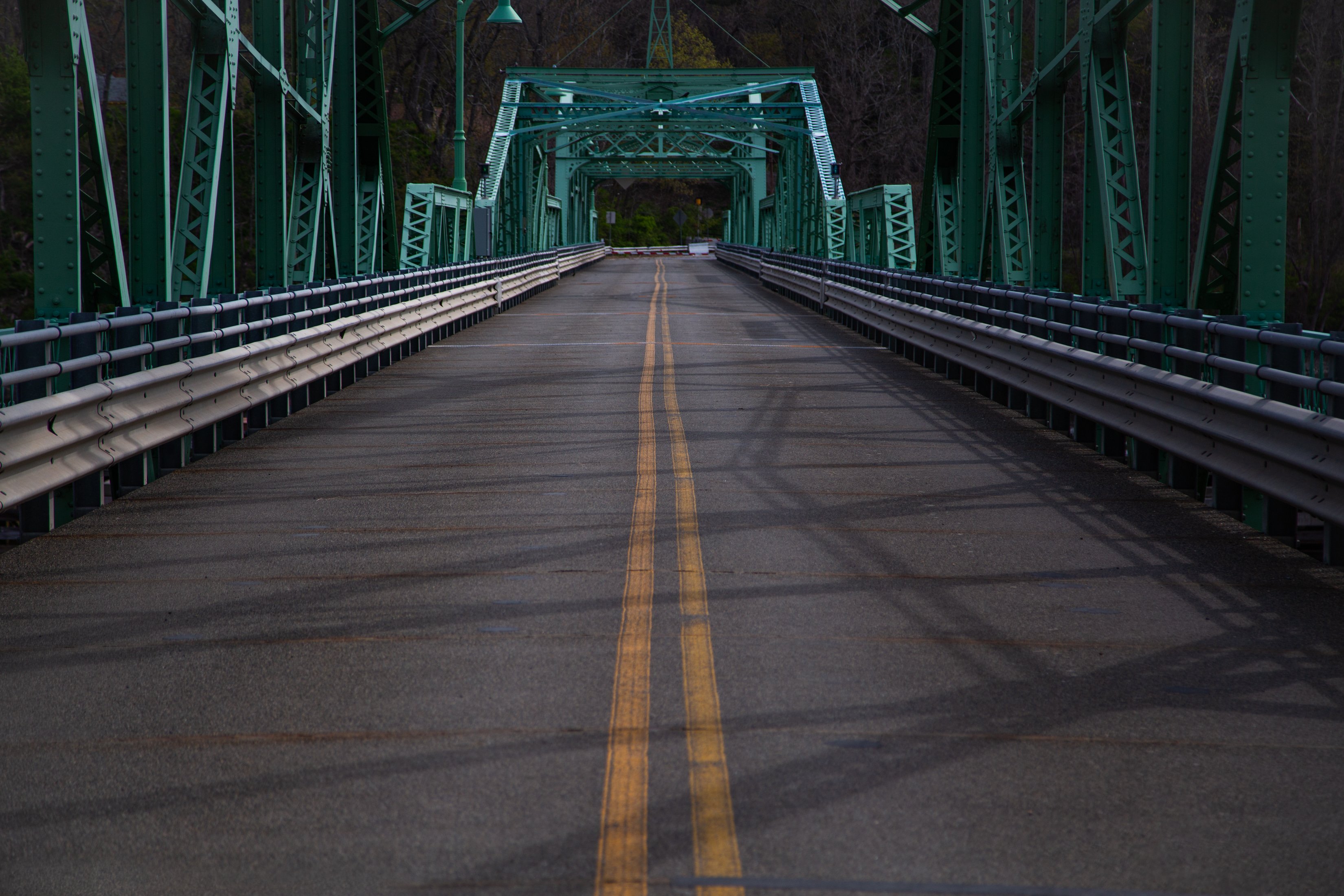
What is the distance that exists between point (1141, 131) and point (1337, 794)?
65120 millimetres

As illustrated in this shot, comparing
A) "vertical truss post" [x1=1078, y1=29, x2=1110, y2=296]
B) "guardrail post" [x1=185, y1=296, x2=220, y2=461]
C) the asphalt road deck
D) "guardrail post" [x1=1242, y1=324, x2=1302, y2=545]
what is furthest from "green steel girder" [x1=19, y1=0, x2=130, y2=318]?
"vertical truss post" [x1=1078, y1=29, x2=1110, y2=296]

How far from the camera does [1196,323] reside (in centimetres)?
986

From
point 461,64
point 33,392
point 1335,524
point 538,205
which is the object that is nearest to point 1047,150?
point 1335,524

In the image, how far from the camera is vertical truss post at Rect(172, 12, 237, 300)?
569 inches

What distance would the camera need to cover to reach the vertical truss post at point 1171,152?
42.6ft

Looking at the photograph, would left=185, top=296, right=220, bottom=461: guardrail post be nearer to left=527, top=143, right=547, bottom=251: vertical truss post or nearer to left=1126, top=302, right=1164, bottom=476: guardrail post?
left=1126, top=302, right=1164, bottom=476: guardrail post

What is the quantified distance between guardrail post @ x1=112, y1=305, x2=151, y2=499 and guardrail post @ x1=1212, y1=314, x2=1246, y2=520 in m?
6.83

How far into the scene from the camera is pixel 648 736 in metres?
5.16

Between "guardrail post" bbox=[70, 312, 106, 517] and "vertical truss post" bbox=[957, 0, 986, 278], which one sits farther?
"vertical truss post" bbox=[957, 0, 986, 278]

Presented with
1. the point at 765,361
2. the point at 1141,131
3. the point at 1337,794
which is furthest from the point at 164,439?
the point at 1141,131

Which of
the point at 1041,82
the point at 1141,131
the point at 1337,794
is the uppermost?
the point at 1141,131

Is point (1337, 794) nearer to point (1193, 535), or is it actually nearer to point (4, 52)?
point (1193, 535)

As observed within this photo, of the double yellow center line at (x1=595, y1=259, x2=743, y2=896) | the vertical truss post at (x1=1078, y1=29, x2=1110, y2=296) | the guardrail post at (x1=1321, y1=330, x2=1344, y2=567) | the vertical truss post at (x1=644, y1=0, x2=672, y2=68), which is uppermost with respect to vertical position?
the vertical truss post at (x1=644, y1=0, x2=672, y2=68)

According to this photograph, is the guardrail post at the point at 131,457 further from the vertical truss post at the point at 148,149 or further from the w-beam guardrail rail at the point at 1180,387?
the w-beam guardrail rail at the point at 1180,387
